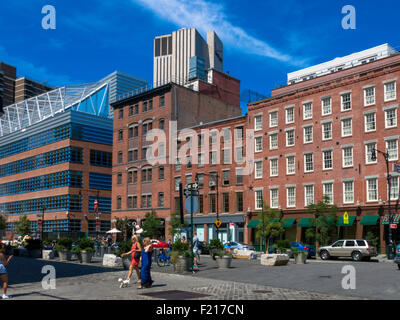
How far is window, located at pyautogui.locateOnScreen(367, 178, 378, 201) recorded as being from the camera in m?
45.6

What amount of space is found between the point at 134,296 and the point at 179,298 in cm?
151

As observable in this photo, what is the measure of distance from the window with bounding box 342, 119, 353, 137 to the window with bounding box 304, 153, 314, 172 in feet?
14.4

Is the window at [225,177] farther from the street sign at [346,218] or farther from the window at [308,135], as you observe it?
the street sign at [346,218]

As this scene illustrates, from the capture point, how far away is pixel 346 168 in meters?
48.2

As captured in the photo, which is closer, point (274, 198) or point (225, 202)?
point (274, 198)

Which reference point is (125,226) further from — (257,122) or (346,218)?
(346,218)

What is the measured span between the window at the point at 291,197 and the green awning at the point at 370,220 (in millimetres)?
8877

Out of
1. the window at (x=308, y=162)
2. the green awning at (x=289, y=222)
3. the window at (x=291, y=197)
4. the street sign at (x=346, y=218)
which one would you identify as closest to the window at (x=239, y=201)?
the window at (x=291, y=197)

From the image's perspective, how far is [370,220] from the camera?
147ft

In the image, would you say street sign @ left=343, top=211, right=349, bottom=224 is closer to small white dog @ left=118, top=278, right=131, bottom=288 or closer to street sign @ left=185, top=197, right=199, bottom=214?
street sign @ left=185, top=197, right=199, bottom=214

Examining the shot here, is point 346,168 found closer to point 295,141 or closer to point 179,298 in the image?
point 295,141

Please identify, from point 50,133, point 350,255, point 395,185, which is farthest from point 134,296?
point 50,133

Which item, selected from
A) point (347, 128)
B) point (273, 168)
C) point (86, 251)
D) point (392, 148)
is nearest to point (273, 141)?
point (273, 168)

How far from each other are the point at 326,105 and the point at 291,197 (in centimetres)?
1079
